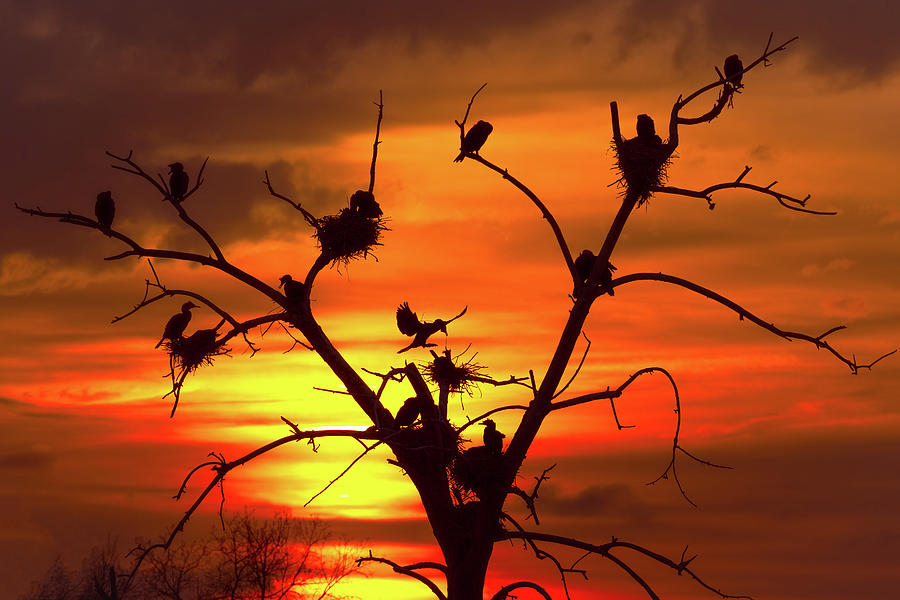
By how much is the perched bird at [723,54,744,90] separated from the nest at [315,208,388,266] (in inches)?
175

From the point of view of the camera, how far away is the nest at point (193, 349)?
35.7 feet

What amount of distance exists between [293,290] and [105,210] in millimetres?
2193

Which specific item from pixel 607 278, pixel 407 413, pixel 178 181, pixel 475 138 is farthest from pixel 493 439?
pixel 178 181

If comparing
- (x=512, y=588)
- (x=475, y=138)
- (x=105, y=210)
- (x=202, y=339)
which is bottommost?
(x=512, y=588)

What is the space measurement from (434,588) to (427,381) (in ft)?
8.09

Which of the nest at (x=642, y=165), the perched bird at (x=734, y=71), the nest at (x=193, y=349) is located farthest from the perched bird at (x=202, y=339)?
the perched bird at (x=734, y=71)

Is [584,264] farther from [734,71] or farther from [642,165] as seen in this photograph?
[734,71]

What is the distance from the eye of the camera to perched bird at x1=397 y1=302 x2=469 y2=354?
11062mm

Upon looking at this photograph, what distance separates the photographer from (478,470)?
11.0 metres

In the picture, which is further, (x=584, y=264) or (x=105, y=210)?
(x=584, y=264)

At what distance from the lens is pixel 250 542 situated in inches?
1075

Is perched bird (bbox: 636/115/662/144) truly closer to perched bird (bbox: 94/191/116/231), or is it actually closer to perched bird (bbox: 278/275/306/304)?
perched bird (bbox: 278/275/306/304)

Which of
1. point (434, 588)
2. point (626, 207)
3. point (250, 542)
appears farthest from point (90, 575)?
point (626, 207)

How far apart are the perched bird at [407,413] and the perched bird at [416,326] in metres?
0.67
